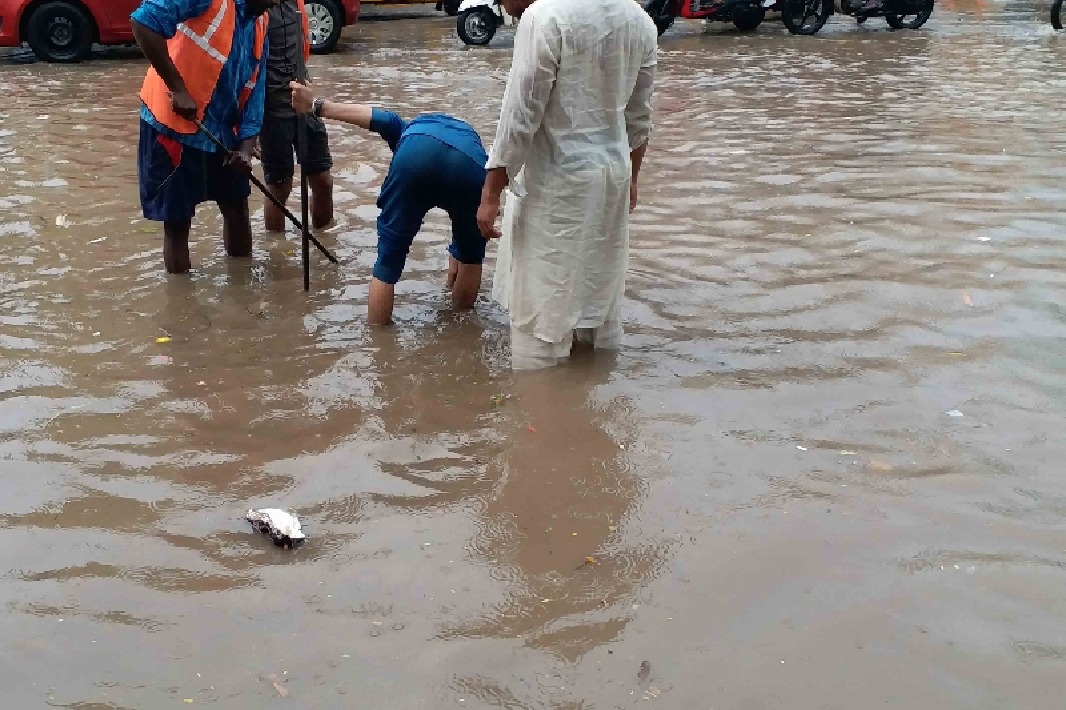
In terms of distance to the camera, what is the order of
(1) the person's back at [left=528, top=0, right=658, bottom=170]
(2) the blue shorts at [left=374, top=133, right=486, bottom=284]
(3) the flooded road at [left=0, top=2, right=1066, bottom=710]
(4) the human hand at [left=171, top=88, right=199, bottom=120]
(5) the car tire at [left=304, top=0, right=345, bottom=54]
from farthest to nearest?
(5) the car tire at [left=304, top=0, right=345, bottom=54] < (4) the human hand at [left=171, top=88, right=199, bottom=120] < (2) the blue shorts at [left=374, top=133, right=486, bottom=284] < (1) the person's back at [left=528, top=0, right=658, bottom=170] < (3) the flooded road at [left=0, top=2, right=1066, bottom=710]

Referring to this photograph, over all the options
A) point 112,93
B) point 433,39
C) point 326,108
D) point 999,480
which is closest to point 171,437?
point 326,108

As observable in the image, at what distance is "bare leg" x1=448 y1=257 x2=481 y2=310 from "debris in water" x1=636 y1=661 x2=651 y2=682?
258 cm

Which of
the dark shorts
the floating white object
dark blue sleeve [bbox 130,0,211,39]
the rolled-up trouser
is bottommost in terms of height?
the floating white object

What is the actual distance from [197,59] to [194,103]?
0.20 metres

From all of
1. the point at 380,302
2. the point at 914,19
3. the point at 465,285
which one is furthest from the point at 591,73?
the point at 914,19

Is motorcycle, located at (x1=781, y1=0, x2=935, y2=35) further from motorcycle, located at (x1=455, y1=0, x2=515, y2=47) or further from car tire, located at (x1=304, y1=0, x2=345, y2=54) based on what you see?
car tire, located at (x1=304, y1=0, x2=345, y2=54)

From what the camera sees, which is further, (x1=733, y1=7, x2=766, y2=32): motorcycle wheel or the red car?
(x1=733, y1=7, x2=766, y2=32): motorcycle wheel

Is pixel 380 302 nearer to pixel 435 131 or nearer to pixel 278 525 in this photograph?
pixel 435 131

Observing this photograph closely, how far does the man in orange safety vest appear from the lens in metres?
4.41

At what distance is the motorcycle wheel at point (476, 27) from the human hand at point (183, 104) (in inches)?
411

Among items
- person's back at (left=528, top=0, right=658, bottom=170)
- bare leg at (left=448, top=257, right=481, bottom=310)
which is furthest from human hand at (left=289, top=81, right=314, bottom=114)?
person's back at (left=528, top=0, right=658, bottom=170)

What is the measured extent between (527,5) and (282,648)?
91.6 inches

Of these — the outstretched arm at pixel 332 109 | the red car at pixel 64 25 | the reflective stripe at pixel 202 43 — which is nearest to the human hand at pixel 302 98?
the outstretched arm at pixel 332 109

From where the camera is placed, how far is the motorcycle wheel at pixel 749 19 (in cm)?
1605
